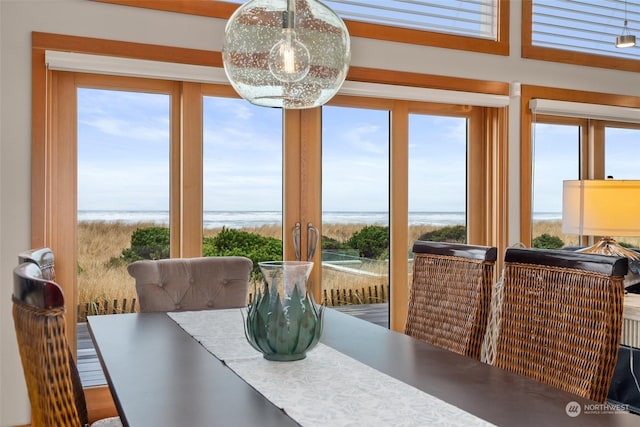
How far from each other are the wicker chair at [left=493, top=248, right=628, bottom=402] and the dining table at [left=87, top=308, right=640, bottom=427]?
23 cm

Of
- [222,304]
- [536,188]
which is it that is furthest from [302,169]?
[536,188]

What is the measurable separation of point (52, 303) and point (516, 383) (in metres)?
1.06

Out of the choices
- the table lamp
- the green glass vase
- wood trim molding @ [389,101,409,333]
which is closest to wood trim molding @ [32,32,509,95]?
wood trim molding @ [389,101,409,333]

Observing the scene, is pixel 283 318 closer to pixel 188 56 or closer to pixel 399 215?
pixel 188 56

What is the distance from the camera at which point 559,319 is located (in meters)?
1.76

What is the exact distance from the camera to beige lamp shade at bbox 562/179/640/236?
117 inches

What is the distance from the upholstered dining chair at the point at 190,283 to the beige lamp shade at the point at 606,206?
1701 millimetres

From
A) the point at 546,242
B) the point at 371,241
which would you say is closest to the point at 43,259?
the point at 371,241

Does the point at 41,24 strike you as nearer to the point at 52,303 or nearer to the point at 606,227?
the point at 52,303

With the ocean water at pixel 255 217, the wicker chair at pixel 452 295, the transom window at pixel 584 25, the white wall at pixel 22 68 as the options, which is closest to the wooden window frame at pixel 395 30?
the white wall at pixel 22 68

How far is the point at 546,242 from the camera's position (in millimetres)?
4551

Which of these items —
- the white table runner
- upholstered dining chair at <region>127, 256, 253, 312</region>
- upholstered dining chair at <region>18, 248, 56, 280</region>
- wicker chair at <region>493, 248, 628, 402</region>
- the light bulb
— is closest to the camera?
the white table runner

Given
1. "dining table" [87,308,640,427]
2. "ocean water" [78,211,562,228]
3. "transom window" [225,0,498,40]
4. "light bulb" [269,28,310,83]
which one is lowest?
"dining table" [87,308,640,427]

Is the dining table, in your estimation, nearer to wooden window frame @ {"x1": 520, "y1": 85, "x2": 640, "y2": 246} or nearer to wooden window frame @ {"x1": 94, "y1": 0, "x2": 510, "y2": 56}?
wooden window frame @ {"x1": 94, "y1": 0, "x2": 510, "y2": 56}
